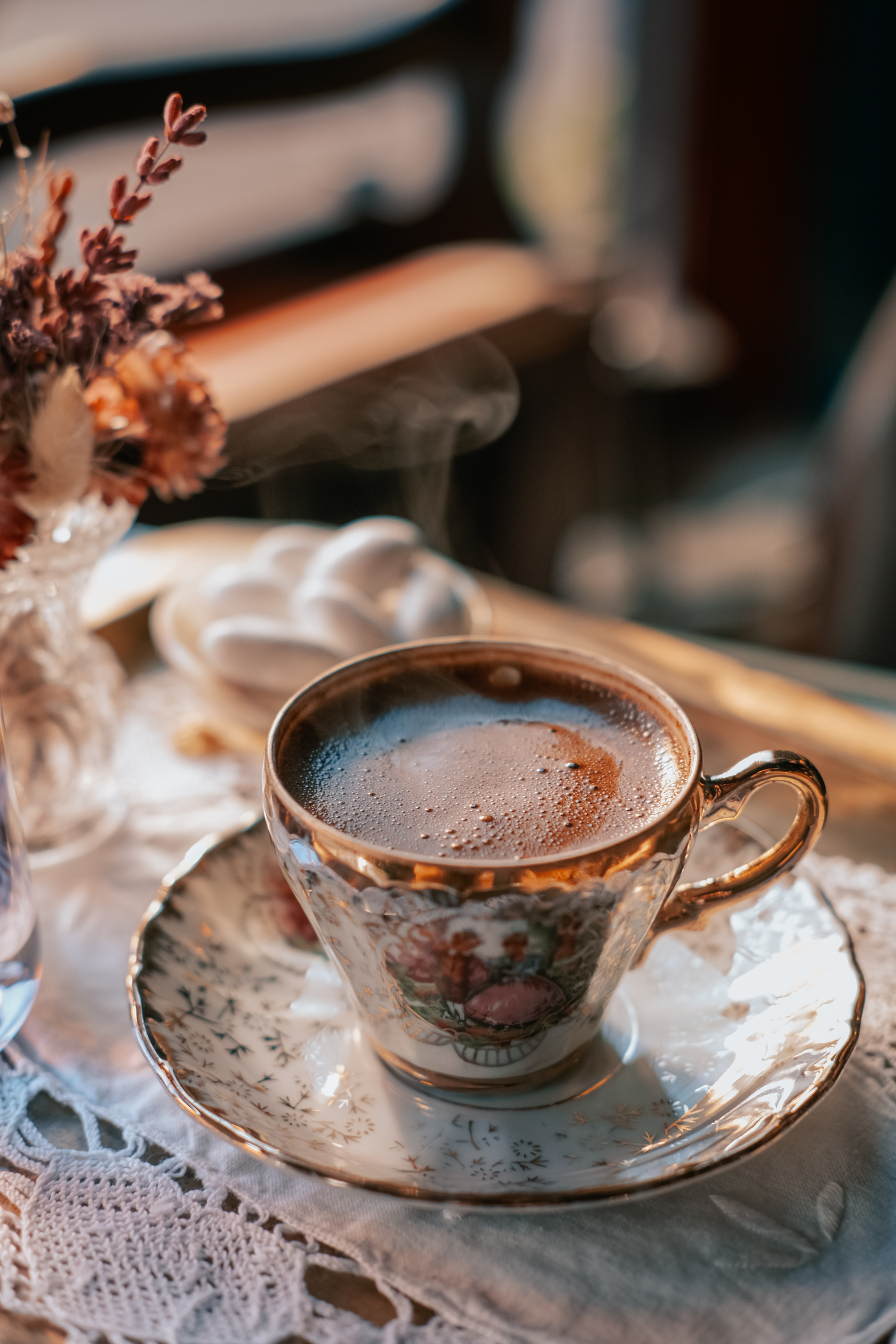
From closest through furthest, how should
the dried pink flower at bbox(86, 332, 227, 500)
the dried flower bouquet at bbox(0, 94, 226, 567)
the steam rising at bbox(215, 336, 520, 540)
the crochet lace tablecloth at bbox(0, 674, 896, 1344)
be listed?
1. the crochet lace tablecloth at bbox(0, 674, 896, 1344)
2. the dried flower bouquet at bbox(0, 94, 226, 567)
3. the dried pink flower at bbox(86, 332, 227, 500)
4. the steam rising at bbox(215, 336, 520, 540)

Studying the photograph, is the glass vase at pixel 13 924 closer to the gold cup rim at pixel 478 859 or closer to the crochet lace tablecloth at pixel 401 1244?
the crochet lace tablecloth at pixel 401 1244

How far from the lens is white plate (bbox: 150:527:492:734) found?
0.78 m

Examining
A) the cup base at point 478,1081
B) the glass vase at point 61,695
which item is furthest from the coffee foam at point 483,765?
the glass vase at point 61,695

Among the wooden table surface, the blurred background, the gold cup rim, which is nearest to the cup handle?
the gold cup rim

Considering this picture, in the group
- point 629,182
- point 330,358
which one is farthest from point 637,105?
point 330,358

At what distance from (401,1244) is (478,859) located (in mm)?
160

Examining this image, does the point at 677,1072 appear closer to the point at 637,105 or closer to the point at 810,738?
the point at 810,738

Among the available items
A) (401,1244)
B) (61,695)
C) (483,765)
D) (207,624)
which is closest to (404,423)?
(207,624)

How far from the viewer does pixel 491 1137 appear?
0.48 metres

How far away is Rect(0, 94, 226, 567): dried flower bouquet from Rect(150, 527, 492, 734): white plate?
15cm

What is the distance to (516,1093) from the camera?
508 mm

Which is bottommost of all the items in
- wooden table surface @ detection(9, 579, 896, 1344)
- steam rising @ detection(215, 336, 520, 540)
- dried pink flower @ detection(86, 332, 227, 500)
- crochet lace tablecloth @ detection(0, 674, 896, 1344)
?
steam rising @ detection(215, 336, 520, 540)

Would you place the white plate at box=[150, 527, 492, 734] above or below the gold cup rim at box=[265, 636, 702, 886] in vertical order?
below

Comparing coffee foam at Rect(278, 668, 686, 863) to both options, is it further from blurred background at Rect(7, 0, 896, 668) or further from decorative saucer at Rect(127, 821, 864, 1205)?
blurred background at Rect(7, 0, 896, 668)
